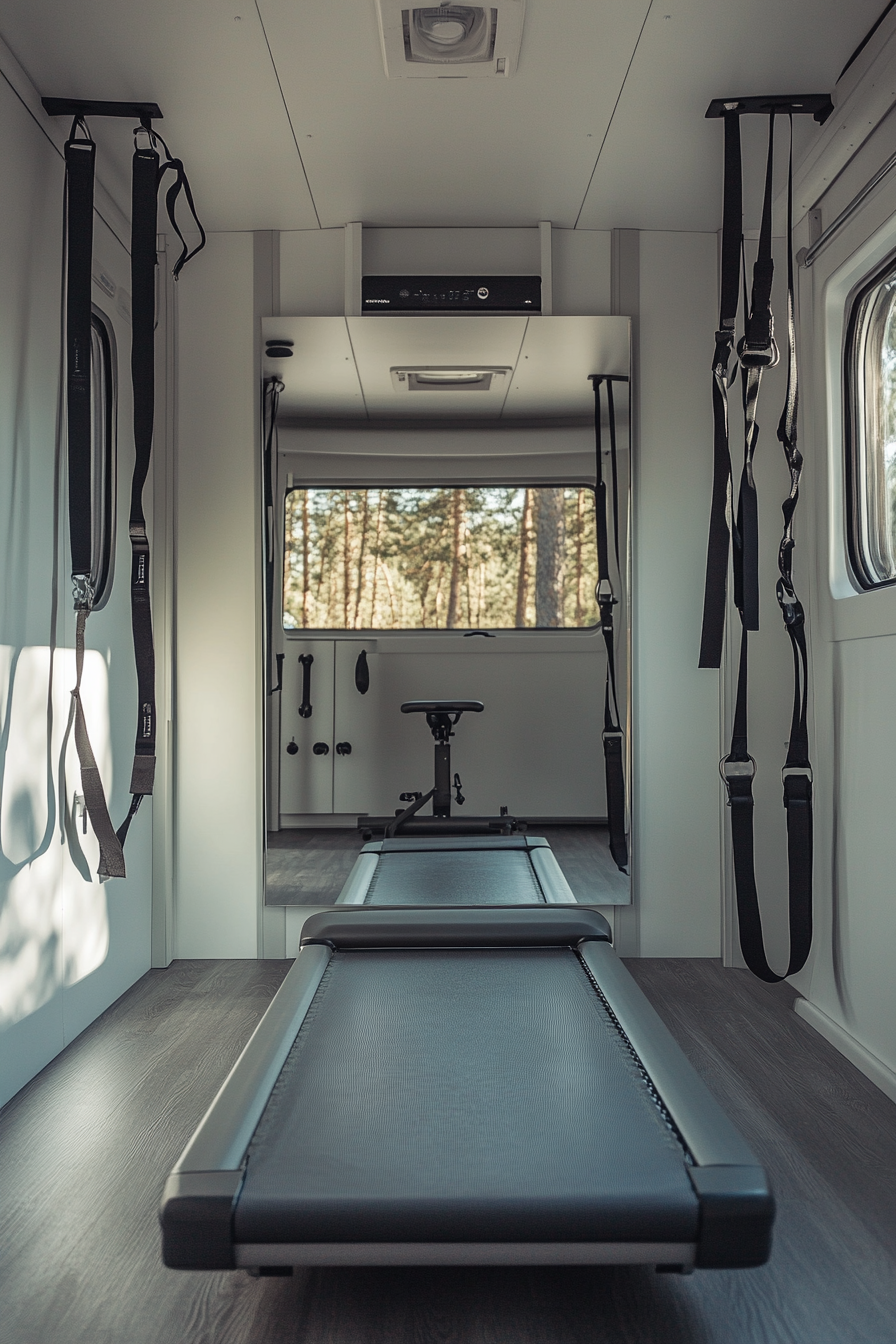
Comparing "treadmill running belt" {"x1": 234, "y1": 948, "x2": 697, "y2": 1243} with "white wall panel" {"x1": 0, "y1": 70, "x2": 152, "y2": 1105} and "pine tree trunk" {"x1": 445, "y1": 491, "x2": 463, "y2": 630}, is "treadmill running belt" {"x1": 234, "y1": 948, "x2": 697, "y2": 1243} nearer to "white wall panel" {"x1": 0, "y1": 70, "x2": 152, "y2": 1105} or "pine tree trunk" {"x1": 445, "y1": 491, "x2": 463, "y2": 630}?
"white wall panel" {"x1": 0, "y1": 70, "x2": 152, "y2": 1105}

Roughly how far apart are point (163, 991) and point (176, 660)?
1100 mm

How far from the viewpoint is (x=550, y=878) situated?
3084 millimetres

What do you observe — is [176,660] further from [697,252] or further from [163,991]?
[697,252]

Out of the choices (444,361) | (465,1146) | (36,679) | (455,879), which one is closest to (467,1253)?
(465,1146)

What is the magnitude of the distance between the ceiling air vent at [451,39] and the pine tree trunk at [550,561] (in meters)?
1.37

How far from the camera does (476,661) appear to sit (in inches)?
138

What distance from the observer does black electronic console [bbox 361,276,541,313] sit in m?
3.42

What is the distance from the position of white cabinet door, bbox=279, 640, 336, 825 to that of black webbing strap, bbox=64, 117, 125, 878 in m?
1.00

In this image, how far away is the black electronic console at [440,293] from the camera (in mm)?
3418

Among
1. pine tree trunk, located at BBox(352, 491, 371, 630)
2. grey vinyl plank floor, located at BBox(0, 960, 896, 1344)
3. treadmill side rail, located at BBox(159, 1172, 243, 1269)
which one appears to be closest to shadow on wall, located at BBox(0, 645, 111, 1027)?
grey vinyl plank floor, located at BBox(0, 960, 896, 1344)

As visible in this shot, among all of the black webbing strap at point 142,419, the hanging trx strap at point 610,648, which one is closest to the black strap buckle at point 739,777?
the hanging trx strap at point 610,648

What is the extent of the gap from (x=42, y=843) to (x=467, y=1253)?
162cm

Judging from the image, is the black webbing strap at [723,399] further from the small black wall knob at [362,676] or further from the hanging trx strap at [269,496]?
the hanging trx strap at [269,496]

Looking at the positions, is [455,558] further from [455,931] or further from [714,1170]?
[714,1170]
